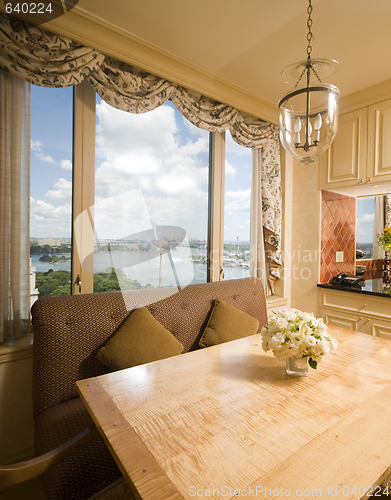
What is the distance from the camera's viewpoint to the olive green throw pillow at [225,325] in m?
1.94

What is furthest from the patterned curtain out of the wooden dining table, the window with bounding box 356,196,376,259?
the wooden dining table

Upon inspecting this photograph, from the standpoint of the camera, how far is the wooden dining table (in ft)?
2.17

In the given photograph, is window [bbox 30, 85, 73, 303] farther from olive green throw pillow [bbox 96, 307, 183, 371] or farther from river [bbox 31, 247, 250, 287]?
olive green throw pillow [bbox 96, 307, 183, 371]

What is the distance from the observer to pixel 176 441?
→ 80 centimetres

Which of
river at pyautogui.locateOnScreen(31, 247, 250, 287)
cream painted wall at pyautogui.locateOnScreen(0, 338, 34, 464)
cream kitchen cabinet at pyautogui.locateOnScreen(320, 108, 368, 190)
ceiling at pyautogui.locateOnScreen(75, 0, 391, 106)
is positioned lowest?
cream painted wall at pyautogui.locateOnScreen(0, 338, 34, 464)

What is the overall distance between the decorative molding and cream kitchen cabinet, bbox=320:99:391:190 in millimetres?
897

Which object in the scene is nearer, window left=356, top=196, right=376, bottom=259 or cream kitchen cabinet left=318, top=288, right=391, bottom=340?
cream kitchen cabinet left=318, top=288, right=391, bottom=340

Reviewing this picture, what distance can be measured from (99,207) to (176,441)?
170cm

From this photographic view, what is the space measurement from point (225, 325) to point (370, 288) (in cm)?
159

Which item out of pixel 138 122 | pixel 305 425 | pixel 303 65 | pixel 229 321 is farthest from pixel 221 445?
pixel 138 122

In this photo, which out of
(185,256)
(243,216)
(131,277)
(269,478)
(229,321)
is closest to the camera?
(269,478)

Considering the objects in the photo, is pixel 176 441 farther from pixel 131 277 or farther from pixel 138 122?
pixel 138 122

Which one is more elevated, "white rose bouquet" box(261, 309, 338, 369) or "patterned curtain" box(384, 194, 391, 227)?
"patterned curtain" box(384, 194, 391, 227)

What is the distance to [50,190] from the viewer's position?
1.93 m
